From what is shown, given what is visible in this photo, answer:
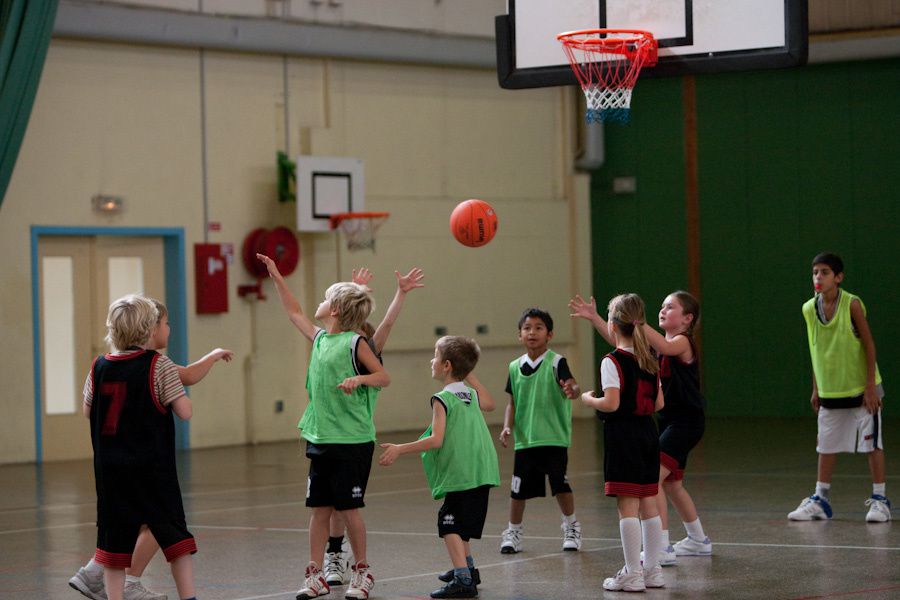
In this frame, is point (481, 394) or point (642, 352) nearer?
point (642, 352)

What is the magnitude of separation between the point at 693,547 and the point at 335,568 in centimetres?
213

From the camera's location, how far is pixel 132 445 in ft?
19.6

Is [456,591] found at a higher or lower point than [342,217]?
lower

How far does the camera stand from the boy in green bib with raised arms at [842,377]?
924 cm

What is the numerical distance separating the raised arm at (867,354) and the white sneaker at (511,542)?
2.79 metres

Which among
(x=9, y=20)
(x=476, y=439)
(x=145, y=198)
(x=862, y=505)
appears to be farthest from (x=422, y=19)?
(x=476, y=439)

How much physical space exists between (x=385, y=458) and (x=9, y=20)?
383 inches

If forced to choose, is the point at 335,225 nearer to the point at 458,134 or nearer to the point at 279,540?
the point at 458,134

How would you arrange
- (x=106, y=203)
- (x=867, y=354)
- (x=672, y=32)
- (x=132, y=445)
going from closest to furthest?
(x=132, y=445)
(x=672, y=32)
(x=867, y=354)
(x=106, y=203)

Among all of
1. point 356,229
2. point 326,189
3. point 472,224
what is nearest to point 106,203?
point 326,189

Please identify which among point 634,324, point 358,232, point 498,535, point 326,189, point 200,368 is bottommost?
point 498,535

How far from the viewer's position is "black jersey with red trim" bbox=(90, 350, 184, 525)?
596cm

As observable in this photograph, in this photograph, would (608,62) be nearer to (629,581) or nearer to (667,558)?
(667,558)

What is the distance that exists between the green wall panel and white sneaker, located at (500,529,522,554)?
11097mm
